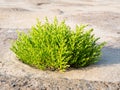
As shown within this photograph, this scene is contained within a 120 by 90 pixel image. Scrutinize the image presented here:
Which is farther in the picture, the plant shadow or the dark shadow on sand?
the dark shadow on sand

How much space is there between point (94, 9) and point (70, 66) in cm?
945

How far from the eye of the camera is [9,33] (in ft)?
33.7

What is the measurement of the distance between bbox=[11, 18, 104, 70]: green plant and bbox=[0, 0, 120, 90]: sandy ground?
6.2 inches

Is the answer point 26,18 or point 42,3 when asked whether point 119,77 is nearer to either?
point 26,18

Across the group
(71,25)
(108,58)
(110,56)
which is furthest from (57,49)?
(71,25)

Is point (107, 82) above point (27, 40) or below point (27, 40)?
below

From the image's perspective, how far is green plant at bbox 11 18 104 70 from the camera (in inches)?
266

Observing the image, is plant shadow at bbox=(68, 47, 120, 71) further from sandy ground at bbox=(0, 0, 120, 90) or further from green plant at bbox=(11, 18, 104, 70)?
green plant at bbox=(11, 18, 104, 70)

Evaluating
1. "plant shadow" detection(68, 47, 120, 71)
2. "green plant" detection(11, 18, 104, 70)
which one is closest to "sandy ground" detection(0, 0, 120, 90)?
"plant shadow" detection(68, 47, 120, 71)

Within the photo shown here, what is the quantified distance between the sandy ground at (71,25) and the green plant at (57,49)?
0.16 m

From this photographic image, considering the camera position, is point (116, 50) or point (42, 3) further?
point (42, 3)

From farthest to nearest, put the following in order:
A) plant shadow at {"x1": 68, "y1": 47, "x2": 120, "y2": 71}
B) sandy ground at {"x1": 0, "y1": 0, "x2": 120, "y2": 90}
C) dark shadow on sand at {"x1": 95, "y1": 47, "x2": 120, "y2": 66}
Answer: dark shadow on sand at {"x1": 95, "y1": 47, "x2": 120, "y2": 66}
plant shadow at {"x1": 68, "y1": 47, "x2": 120, "y2": 71}
sandy ground at {"x1": 0, "y1": 0, "x2": 120, "y2": 90}

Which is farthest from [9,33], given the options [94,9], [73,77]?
[94,9]

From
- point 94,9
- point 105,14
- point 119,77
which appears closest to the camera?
point 119,77
